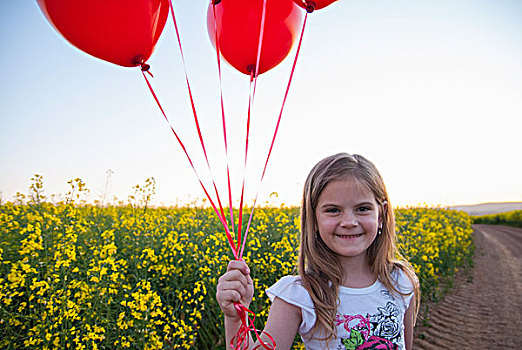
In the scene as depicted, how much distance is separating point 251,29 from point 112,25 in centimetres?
56

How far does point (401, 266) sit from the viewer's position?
5.06 ft

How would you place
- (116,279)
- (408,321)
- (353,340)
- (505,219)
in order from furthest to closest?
(505,219), (116,279), (408,321), (353,340)

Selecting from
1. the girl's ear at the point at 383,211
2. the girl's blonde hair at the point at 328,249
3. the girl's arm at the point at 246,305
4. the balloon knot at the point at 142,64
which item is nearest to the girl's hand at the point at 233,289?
the girl's arm at the point at 246,305

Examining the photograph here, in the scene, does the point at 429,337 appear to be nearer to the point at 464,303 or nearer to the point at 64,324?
the point at 464,303

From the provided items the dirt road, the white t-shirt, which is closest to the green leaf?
the white t-shirt

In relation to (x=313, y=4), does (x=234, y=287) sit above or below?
below

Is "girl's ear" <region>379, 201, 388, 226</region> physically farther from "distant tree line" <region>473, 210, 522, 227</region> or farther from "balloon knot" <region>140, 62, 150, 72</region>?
"distant tree line" <region>473, 210, 522, 227</region>

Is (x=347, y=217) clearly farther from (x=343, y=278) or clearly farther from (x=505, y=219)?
(x=505, y=219)

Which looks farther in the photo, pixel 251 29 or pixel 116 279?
pixel 116 279

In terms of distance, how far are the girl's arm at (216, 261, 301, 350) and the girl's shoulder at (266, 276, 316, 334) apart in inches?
0.7

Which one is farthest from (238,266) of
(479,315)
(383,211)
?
(479,315)

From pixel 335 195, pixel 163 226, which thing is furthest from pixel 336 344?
pixel 163 226

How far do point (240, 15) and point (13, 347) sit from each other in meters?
2.47

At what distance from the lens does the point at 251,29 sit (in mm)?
1571
